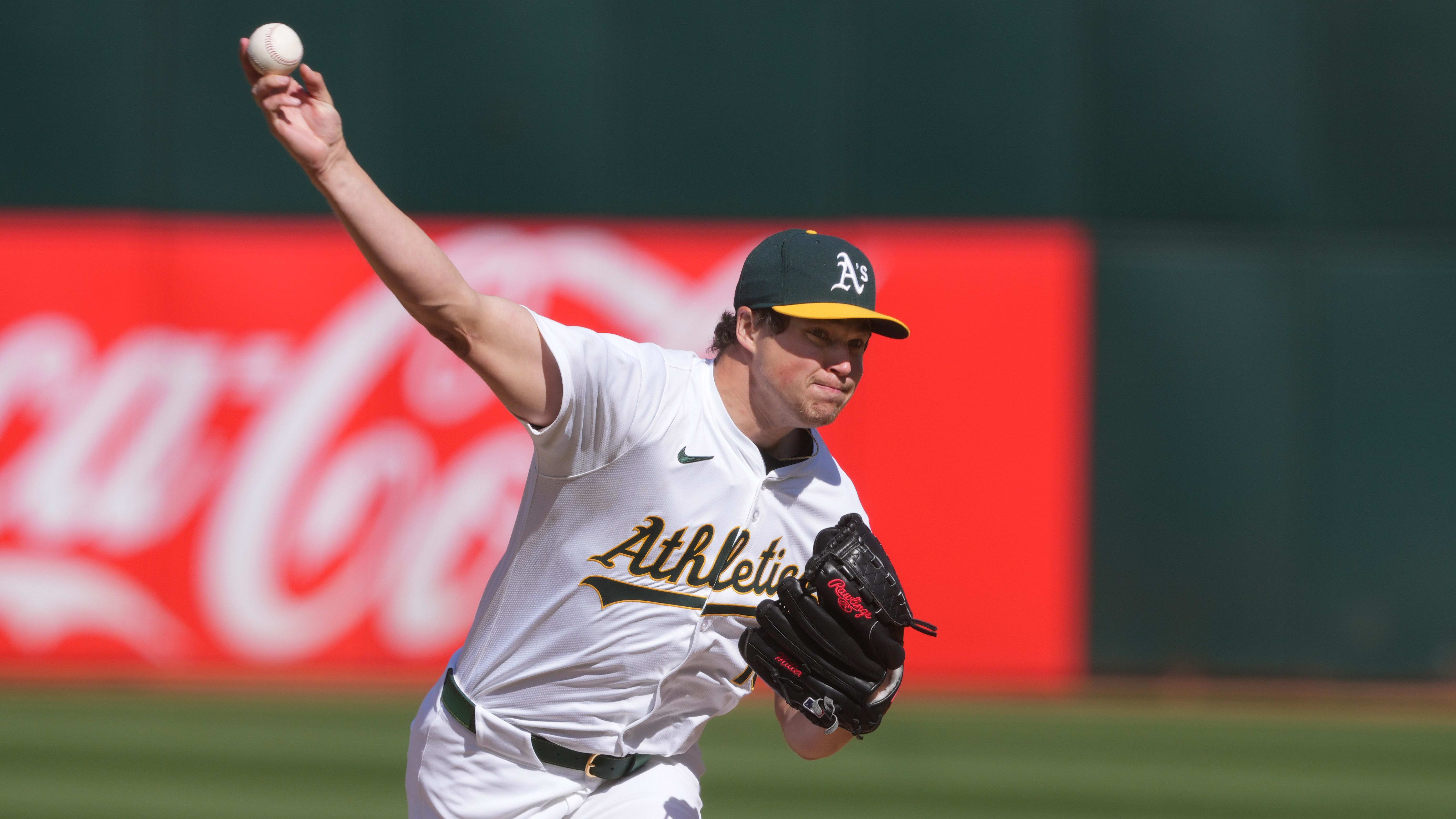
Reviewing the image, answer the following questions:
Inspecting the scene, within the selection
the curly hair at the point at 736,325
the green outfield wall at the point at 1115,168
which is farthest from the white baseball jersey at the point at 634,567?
the green outfield wall at the point at 1115,168

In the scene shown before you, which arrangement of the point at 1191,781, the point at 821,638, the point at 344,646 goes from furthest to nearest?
the point at 344,646 < the point at 1191,781 < the point at 821,638

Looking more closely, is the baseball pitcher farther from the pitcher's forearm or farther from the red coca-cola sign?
the red coca-cola sign

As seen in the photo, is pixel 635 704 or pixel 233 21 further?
pixel 233 21

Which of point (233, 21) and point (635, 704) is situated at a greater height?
point (233, 21)

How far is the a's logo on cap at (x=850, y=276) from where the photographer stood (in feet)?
9.44

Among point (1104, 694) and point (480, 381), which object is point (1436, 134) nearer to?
point (1104, 694)

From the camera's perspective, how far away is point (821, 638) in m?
2.89

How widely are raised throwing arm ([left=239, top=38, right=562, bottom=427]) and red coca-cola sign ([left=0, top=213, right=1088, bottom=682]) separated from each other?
278 inches

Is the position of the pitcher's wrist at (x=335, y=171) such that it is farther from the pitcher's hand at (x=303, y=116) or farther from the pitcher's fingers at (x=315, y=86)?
the pitcher's fingers at (x=315, y=86)

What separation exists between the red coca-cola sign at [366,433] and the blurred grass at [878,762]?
599 mm

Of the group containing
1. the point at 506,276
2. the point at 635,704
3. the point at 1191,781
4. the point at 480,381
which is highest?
the point at 506,276

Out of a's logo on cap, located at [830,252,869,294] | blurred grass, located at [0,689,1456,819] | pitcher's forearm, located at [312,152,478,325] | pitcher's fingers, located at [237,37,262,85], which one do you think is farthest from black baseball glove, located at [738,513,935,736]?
blurred grass, located at [0,689,1456,819]

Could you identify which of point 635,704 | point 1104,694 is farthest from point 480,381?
point 635,704

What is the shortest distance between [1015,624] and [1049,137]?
358 cm
